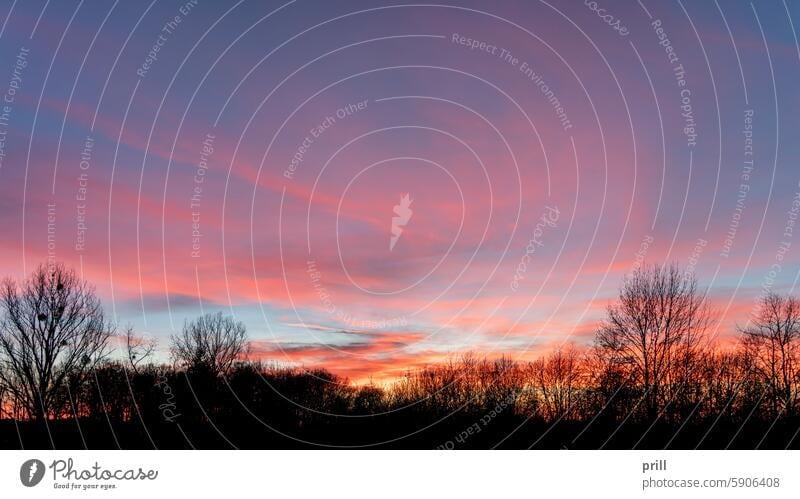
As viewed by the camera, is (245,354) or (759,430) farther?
(245,354)

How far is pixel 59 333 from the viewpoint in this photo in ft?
156

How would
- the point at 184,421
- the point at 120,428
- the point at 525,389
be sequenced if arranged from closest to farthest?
1. the point at 120,428
2. the point at 184,421
3. the point at 525,389

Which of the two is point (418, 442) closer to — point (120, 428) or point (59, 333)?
point (120, 428)

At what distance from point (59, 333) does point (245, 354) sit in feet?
61.0

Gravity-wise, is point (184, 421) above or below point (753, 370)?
below

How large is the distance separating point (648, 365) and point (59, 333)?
142ft

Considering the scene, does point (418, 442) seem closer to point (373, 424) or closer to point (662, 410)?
point (373, 424)

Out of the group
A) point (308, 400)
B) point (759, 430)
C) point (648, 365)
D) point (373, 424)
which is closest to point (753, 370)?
point (759, 430)

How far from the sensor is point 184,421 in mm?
70250

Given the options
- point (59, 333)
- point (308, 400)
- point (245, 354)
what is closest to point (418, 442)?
point (308, 400)
